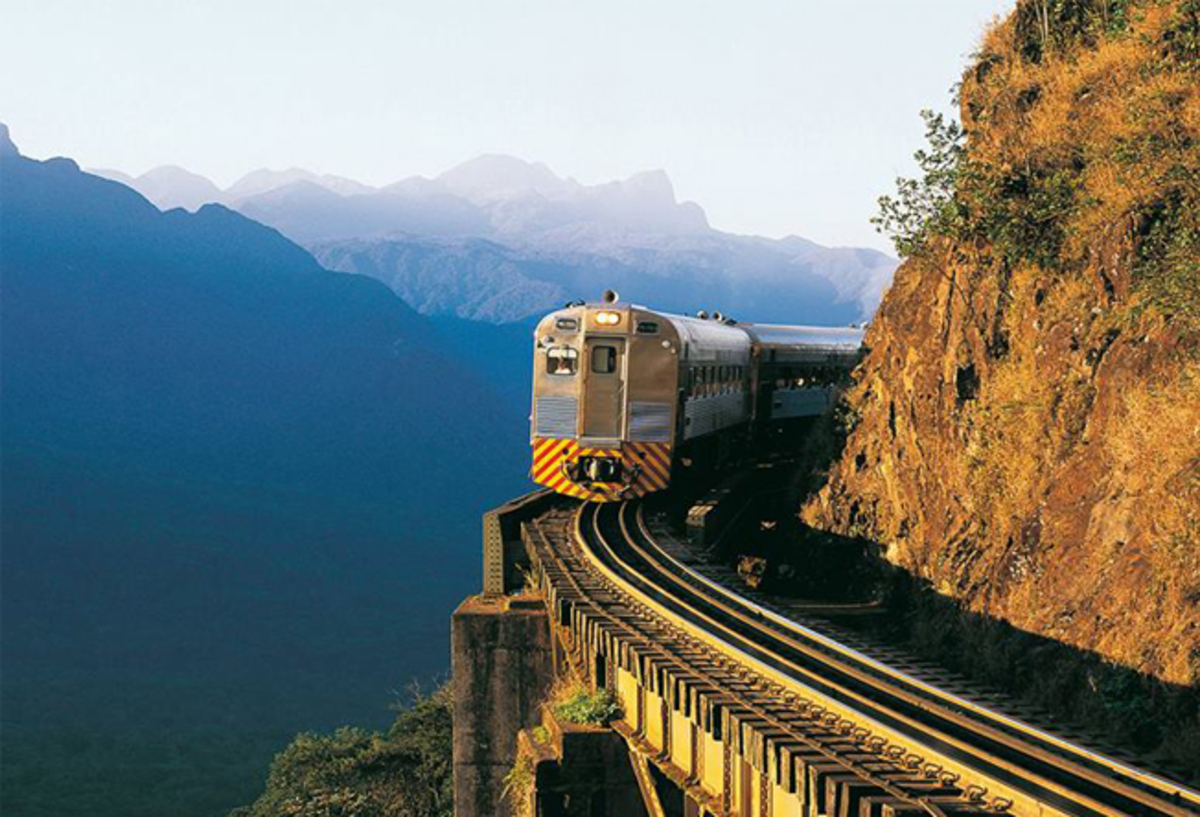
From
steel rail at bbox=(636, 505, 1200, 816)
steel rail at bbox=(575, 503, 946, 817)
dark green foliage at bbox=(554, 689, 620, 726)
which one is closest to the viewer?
steel rail at bbox=(575, 503, 946, 817)

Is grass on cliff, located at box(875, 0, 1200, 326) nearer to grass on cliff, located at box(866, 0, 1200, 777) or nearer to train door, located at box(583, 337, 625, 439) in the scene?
grass on cliff, located at box(866, 0, 1200, 777)

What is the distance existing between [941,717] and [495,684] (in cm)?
1247

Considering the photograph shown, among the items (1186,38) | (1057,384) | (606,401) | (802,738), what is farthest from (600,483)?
(802,738)

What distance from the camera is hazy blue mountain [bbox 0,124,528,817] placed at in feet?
320

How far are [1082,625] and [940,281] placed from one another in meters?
11.5

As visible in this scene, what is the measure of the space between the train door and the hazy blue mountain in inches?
2664

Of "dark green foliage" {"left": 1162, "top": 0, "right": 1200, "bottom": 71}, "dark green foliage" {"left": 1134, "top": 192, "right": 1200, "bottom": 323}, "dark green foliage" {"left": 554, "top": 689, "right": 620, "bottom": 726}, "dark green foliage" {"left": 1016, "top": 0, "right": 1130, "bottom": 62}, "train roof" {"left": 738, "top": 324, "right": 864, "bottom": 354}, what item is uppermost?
"dark green foliage" {"left": 1016, "top": 0, "right": 1130, "bottom": 62}

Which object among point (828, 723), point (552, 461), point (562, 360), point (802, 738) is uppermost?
point (562, 360)

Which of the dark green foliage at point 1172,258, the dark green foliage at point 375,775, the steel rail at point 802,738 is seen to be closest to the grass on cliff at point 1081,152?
the dark green foliage at point 1172,258

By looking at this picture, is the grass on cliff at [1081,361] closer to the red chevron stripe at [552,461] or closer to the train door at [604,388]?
the train door at [604,388]

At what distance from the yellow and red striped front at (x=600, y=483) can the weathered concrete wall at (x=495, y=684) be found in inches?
161

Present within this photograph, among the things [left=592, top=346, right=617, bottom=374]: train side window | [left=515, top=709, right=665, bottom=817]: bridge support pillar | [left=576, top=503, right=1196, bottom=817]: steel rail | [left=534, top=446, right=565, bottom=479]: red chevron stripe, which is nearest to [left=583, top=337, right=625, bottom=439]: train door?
[left=592, top=346, right=617, bottom=374]: train side window

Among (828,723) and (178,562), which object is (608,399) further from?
(178,562)

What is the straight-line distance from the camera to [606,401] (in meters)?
26.1
